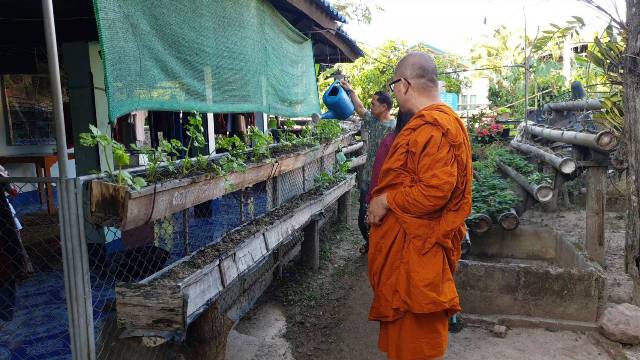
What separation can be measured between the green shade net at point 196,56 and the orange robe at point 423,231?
4.51 ft

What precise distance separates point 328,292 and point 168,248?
7.35ft

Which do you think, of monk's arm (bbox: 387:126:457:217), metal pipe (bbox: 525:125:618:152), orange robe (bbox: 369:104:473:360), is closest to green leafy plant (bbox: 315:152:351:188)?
metal pipe (bbox: 525:125:618:152)

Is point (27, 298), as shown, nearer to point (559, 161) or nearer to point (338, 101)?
point (338, 101)

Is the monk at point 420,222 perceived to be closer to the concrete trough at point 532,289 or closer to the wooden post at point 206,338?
the wooden post at point 206,338

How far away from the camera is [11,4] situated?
4023mm

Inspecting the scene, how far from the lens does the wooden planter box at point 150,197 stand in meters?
2.14

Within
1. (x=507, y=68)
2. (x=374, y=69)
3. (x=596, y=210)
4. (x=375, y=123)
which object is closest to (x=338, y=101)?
(x=375, y=123)

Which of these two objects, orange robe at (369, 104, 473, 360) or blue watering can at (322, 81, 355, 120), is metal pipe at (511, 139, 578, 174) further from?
orange robe at (369, 104, 473, 360)

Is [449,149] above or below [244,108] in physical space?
below

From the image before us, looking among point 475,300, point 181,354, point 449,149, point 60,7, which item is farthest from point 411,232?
point 60,7

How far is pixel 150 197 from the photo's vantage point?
7.62 ft

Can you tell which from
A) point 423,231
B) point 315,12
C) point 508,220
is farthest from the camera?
point 508,220

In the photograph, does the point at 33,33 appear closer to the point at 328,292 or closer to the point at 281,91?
the point at 281,91

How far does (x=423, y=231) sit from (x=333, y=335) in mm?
2128
